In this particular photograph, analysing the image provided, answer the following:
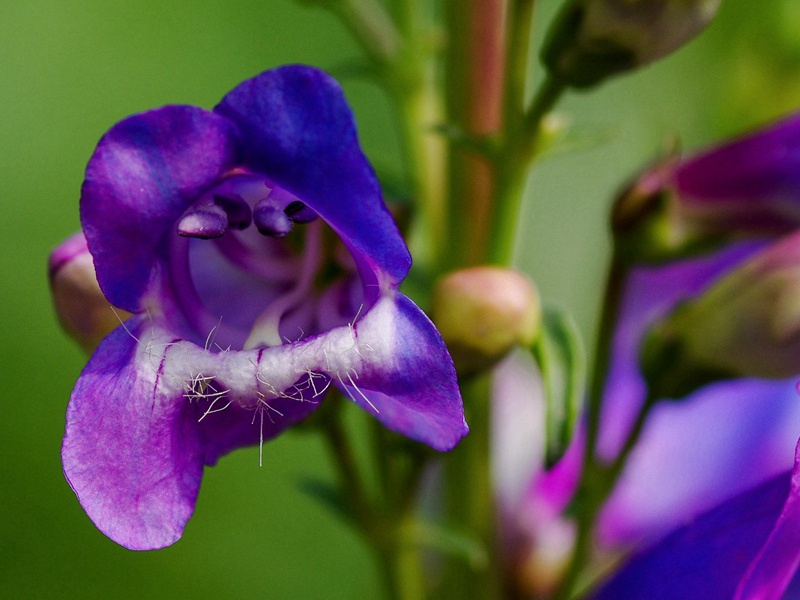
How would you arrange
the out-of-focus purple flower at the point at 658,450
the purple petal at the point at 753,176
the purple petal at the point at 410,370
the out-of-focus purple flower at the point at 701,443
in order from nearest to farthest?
the purple petal at the point at 410,370 → the out-of-focus purple flower at the point at 701,443 → the purple petal at the point at 753,176 → the out-of-focus purple flower at the point at 658,450

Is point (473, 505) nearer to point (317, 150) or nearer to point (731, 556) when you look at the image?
point (731, 556)

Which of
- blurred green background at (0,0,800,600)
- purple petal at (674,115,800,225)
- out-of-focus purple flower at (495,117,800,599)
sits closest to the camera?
out-of-focus purple flower at (495,117,800,599)

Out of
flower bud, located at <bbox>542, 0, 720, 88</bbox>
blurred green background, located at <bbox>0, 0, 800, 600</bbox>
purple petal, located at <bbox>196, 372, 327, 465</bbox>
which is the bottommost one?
blurred green background, located at <bbox>0, 0, 800, 600</bbox>

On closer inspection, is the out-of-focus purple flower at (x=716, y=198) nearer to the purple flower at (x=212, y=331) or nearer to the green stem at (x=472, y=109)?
the green stem at (x=472, y=109)

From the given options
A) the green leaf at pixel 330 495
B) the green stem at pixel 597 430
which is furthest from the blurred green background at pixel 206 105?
the green stem at pixel 597 430

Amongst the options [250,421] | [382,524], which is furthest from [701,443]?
[250,421]

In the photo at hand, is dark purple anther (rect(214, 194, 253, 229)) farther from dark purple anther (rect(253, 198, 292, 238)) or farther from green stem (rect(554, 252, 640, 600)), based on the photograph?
green stem (rect(554, 252, 640, 600))

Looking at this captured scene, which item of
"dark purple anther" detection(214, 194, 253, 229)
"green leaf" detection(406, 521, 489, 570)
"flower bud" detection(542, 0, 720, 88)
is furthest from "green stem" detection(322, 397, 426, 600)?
"flower bud" detection(542, 0, 720, 88)
